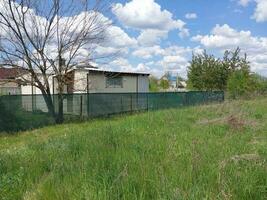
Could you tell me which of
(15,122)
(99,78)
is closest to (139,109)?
(99,78)

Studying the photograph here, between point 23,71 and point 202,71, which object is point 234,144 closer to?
Result: point 23,71

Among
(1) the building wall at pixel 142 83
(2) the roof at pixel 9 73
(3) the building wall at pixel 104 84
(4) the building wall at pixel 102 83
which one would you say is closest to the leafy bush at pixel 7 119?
(2) the roof at pixel 9 73

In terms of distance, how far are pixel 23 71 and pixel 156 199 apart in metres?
17.9

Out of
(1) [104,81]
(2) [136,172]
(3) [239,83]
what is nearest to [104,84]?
(1) [104,81]

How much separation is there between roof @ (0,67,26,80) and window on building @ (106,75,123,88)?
31.7ft

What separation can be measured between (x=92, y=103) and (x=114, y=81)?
9.91 meters

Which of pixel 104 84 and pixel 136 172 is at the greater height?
pixel 104 84

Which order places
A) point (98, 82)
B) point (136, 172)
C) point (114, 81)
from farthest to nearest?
point (114, 81), point (98, 82), point (136, 172)

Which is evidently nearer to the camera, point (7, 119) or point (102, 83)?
point (7, 119)

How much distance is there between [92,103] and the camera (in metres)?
21.2

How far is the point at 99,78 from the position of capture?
28.9 meters

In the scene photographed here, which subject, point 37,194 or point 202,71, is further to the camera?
point 202,71

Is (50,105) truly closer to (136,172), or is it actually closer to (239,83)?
(136,172)

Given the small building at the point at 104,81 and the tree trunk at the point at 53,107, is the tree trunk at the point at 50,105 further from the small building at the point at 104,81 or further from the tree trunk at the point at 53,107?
the small building at the point at 104,81
